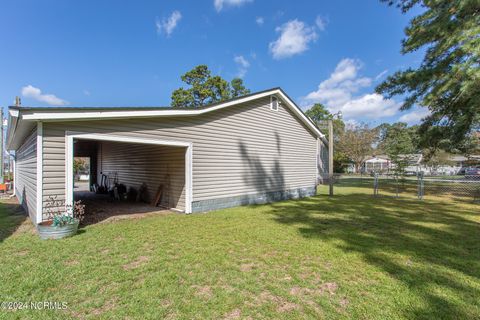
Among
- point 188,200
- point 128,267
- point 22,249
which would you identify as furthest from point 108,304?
point 188,200

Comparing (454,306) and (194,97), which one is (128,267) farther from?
(194,97)

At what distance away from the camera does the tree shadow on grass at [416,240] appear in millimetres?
2799

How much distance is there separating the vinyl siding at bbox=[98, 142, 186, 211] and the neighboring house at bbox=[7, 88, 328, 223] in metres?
0.03

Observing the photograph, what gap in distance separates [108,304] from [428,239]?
19.1 ft

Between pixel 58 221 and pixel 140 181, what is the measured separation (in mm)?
4995

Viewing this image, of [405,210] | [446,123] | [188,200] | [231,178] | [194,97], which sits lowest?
[405,210]

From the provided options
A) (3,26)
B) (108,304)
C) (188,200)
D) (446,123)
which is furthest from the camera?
(446,123)

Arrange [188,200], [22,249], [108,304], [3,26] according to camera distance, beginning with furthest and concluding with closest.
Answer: [3,26], [188,200], [22,249], [108,304]

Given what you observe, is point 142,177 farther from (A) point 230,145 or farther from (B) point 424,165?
(B) point 424,165

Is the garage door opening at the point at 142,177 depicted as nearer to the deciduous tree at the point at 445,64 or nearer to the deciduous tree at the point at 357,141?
the deciduous tree at the point at 445,64

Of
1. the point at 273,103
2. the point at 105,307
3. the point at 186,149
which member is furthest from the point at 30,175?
the point at 273,103

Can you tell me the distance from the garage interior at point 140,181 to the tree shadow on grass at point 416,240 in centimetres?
350

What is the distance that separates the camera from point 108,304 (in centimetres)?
252

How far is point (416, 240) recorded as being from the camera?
486cm
